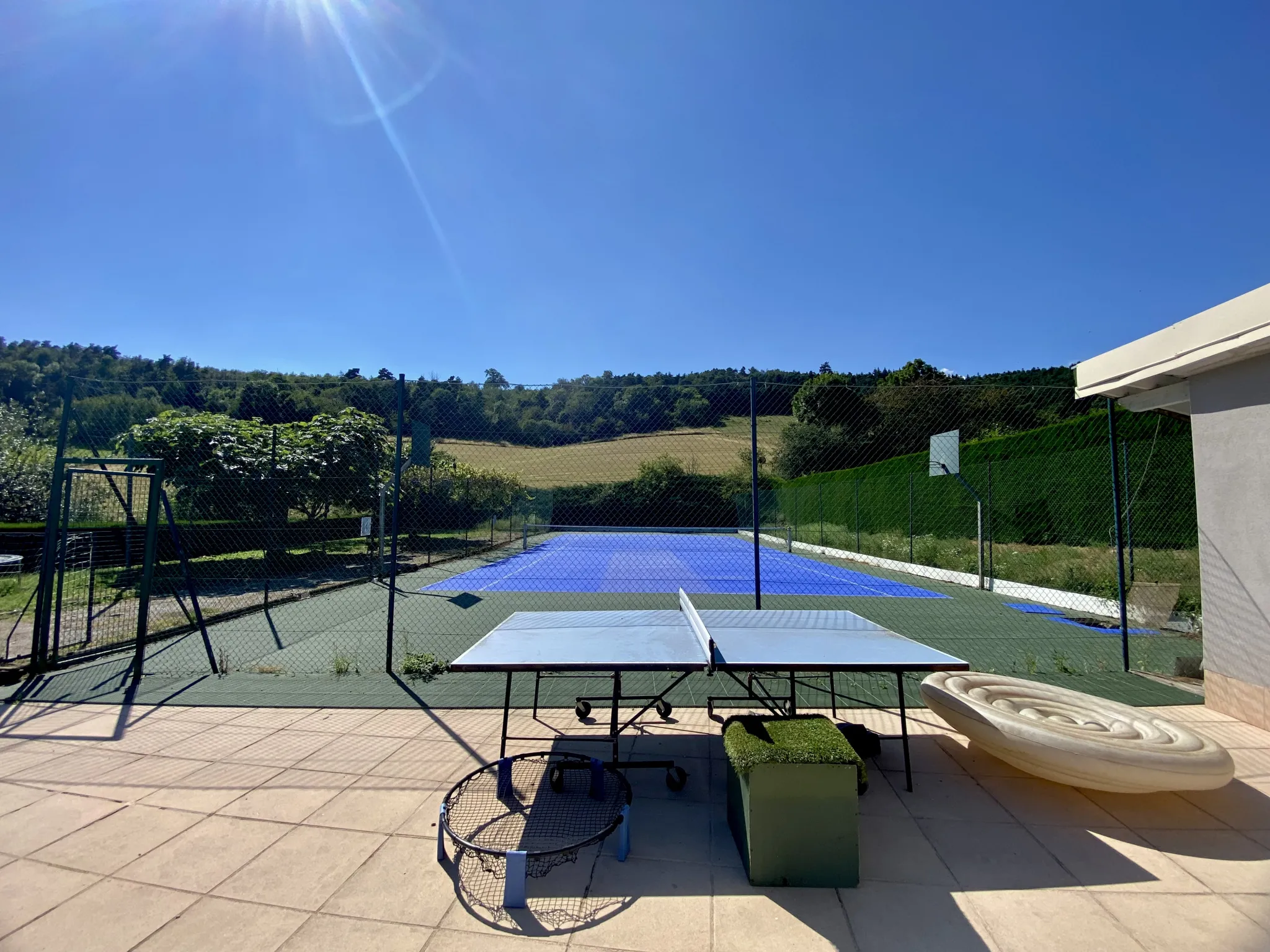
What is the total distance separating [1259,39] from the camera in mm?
4613

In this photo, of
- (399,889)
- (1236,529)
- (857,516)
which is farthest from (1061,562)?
(399,889)

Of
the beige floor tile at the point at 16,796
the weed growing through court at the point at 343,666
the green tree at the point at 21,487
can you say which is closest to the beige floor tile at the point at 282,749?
the beige floor tile at the point at 16,796

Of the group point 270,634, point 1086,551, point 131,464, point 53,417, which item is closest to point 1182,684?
point 1086,551

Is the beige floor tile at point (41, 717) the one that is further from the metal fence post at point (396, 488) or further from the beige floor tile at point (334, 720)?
the metal fence post at point (396, 488)

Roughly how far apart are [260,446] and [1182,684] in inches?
605

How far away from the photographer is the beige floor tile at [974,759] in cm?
316

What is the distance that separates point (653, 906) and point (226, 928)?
4.80 feet

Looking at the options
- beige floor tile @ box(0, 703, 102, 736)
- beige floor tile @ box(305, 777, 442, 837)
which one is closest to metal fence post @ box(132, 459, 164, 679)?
beige floor tile @ box(0, 703, 102, 736)

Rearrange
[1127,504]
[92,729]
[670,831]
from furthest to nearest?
[1127,504] → [92,729] → [670,831]

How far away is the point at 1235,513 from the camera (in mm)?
3863

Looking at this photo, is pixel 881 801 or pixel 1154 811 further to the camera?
pixel 881 801

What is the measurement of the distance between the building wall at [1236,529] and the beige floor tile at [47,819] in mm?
6684

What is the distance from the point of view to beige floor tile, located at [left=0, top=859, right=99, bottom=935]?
2.01 meters

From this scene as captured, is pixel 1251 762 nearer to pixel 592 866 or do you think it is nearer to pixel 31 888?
pixel 592 866
